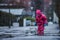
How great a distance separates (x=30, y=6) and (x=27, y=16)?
1.29 meters

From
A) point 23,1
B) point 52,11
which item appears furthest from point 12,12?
point 52,11

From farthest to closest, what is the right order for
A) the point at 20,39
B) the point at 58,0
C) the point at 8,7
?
the point at 8,7 < the point at 58,0 < the point at 20,39

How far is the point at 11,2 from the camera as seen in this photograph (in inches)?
835

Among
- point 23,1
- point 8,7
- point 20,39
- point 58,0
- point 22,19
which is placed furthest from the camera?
point 23,1

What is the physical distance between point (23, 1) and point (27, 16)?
2.03m

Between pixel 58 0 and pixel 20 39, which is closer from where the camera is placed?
pixel 20 39

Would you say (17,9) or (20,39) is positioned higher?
(17,9)

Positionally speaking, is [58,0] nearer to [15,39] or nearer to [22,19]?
[22,19]

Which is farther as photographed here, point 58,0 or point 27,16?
point 27,16

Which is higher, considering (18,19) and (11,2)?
(11,2)

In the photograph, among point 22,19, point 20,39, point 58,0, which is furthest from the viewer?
point 22,19

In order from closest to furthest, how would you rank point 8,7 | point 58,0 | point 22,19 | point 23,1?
point 58,0 → point 22,19 → point 8,7 → point 23,1

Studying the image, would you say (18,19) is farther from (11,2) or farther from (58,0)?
(58,0)

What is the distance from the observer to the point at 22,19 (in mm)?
18984
